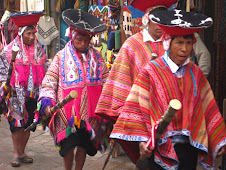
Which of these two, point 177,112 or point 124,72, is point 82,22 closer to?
point 124,72

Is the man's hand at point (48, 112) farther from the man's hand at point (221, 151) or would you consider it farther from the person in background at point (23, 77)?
the man's hand at point (221, 151)

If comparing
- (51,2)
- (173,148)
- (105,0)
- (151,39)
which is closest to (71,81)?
(151,39)

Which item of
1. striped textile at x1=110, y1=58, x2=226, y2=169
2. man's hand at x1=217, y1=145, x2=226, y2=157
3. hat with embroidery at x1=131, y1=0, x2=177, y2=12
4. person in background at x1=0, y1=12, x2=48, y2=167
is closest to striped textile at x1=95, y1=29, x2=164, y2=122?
hat with embroidery at x1=131, y1=0, x2=177, y2=12

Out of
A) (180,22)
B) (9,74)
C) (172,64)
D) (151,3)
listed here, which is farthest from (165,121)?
(9,74)

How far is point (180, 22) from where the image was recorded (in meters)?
3.01

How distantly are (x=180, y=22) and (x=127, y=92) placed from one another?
43.2 inches

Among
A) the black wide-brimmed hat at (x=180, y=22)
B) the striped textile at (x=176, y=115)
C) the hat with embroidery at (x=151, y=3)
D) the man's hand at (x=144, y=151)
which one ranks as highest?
the hat with embroidery at (x=151, y=3)

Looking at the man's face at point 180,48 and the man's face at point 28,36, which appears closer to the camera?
the man's face at point 180,48

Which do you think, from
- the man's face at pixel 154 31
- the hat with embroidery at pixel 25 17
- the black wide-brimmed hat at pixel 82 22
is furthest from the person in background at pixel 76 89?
the hat with embroidery at pixel 25 17

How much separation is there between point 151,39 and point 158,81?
96 cm

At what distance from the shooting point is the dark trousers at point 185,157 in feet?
10.3

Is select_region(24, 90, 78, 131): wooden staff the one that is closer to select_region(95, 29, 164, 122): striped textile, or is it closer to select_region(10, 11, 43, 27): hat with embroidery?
select_region(95, 29, 164, 122): striped textile

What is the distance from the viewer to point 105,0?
7.93 m

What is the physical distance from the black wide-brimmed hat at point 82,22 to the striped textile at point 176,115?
4.41 ft
